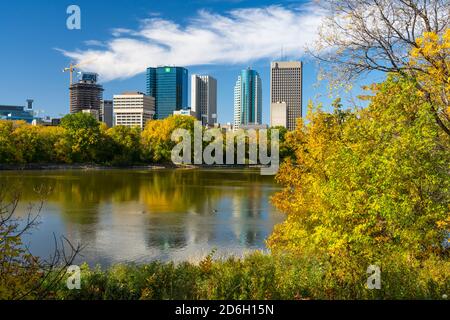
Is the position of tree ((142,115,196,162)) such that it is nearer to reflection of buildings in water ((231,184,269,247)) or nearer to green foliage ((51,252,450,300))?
reflection of buildings in water ((231,184,269,247))

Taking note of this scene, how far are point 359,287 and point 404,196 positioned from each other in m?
2.60

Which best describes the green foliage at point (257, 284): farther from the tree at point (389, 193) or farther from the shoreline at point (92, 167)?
the shoreline at point (92, 167)

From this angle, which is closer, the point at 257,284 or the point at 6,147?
the point at 257,284
